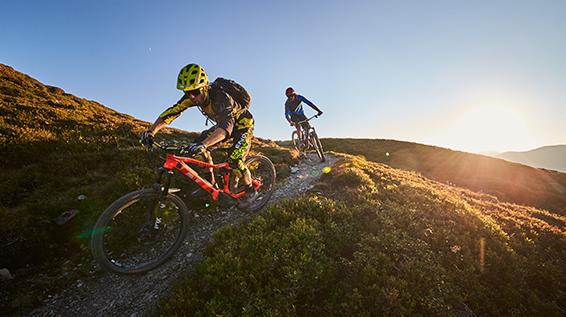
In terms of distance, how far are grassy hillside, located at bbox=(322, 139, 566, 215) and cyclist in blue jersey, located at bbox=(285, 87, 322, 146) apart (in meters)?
18.1

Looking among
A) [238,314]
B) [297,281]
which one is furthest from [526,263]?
[238,314]

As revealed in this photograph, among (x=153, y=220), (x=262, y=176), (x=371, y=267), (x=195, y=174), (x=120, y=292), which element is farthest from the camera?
(x=262, y=176)

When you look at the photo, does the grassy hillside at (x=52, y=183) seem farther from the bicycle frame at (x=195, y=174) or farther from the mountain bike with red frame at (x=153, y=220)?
the bicycle frame at (x=195, y=174)

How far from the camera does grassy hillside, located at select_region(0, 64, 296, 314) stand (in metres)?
5.57

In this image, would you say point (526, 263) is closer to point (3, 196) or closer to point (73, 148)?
point (3, 196)

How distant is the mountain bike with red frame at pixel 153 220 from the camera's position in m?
4.85

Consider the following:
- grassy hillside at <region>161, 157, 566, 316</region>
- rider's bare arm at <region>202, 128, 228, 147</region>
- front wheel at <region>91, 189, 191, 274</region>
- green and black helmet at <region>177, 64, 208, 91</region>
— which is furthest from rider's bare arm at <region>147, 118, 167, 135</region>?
grassy hillside at <region>161, 157, 566, 316</region>

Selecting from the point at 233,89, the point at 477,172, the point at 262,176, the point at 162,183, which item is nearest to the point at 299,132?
the point at 262,176

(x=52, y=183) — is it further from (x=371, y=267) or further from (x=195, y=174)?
(x=371, y=267)

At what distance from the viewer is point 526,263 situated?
20.6 feet

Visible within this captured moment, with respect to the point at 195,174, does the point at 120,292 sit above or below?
below

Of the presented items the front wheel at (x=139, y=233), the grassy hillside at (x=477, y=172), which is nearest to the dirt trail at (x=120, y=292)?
the front wheel at (x=139, y=233)

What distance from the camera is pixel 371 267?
5.24 meters

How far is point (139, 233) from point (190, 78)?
399 centimetres
